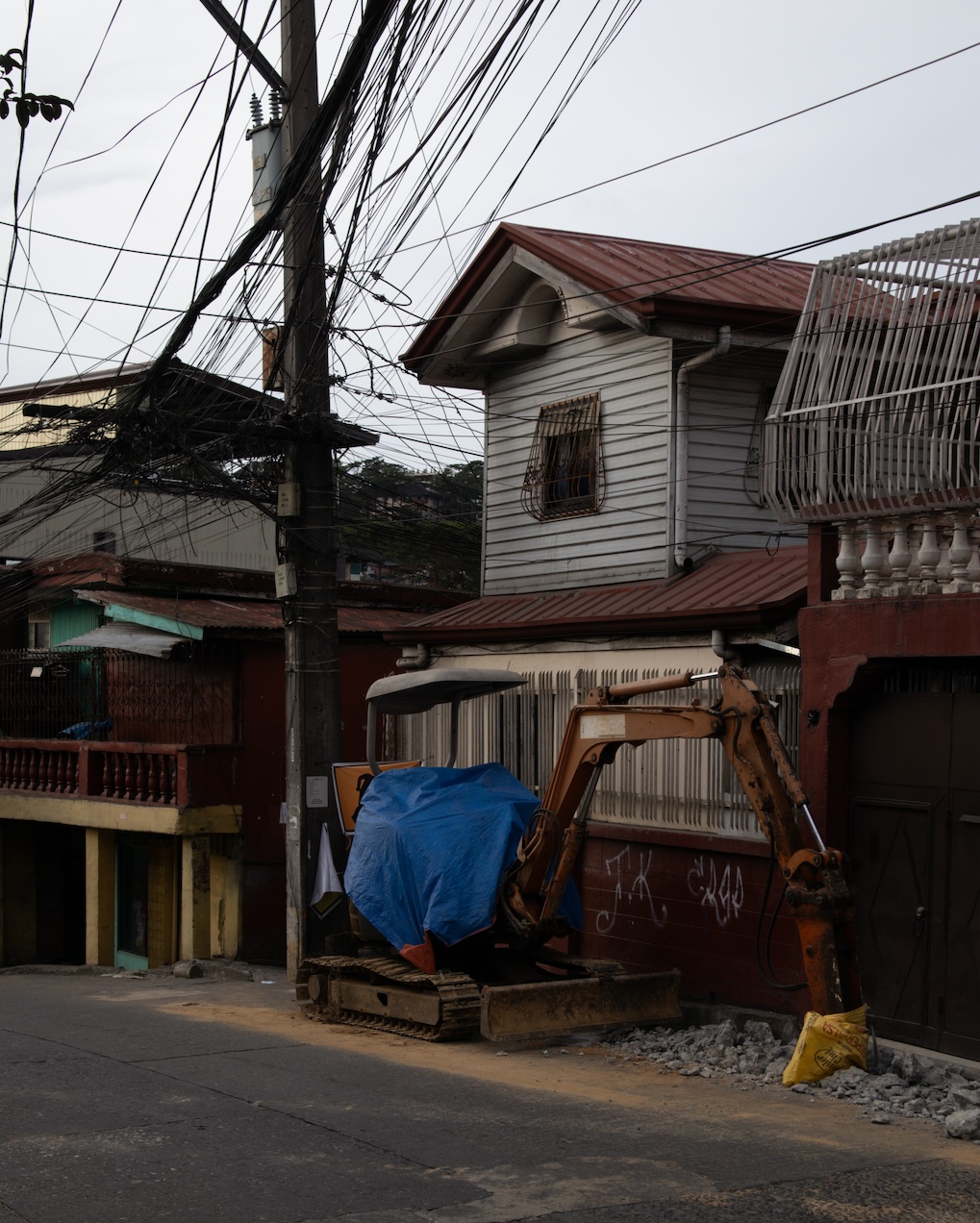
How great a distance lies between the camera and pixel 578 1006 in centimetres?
1134

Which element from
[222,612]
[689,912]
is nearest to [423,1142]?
[689,912]

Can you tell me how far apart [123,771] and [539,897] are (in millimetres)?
10191

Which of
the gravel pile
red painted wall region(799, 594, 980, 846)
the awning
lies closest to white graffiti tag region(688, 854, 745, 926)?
the gravel pile

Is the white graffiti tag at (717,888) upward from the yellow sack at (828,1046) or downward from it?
upward

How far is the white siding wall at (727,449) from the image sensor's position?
14.8 m

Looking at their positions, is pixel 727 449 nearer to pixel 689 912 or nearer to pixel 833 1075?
pixel 689 912

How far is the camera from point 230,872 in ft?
63.6

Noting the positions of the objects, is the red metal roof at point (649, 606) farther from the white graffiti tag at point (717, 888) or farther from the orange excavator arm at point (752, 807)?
the white graffiti tag at point (717, 888)

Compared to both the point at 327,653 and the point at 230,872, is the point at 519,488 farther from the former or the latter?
the point at 230,872

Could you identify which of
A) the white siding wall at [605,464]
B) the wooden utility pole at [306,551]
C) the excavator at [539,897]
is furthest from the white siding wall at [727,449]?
the wooden utility pole at [306,551]

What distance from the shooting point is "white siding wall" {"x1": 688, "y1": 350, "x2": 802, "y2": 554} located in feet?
48.5

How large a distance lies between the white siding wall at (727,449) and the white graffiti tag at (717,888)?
360cm

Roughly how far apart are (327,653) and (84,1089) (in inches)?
232

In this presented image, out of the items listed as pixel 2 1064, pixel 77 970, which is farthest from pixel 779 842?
pixel 77 970
